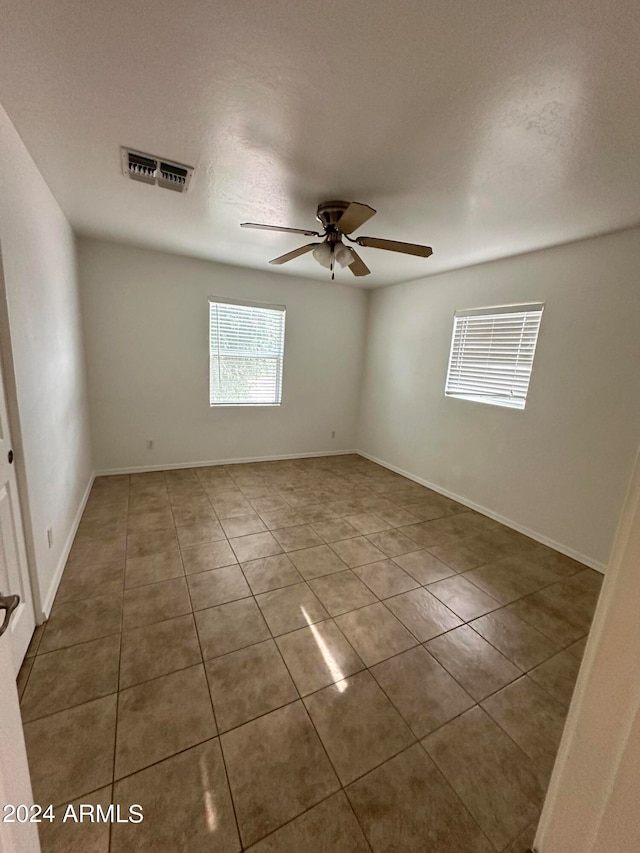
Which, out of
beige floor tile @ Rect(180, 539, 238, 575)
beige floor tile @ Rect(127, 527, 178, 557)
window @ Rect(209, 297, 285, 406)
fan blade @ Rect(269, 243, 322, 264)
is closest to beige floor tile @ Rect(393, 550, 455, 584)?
beige floor tile @ Rect(180, 539, 238, 575)

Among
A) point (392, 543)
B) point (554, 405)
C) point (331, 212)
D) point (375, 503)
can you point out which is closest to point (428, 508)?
point (375, 503)

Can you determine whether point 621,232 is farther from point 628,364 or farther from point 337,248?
point 337,248

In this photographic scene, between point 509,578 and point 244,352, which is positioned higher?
point 244,352

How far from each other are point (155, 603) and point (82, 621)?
0.36m

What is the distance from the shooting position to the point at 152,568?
2.39 m

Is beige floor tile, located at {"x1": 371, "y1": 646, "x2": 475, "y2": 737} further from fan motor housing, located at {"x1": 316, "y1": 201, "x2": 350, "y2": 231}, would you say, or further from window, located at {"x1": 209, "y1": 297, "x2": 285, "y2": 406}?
window, located at {"x1": 209, "y1": 297, "x2": 285, "y2": 406}

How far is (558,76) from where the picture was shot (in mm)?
1247

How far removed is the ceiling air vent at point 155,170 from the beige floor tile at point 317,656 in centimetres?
273

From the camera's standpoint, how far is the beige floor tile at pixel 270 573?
229 cm

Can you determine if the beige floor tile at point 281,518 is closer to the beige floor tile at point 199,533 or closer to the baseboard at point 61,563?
the beige floor tile at point 199,533

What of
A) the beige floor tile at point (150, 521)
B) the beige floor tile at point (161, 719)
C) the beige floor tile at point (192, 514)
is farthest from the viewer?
the beige floor tile at point (192, 514)

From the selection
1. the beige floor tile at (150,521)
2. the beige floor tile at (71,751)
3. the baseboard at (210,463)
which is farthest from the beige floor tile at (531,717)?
the baseboard at (210,463)

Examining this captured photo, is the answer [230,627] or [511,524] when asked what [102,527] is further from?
[511,524]

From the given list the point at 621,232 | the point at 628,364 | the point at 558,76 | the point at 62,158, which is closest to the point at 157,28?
the point at 62,158
